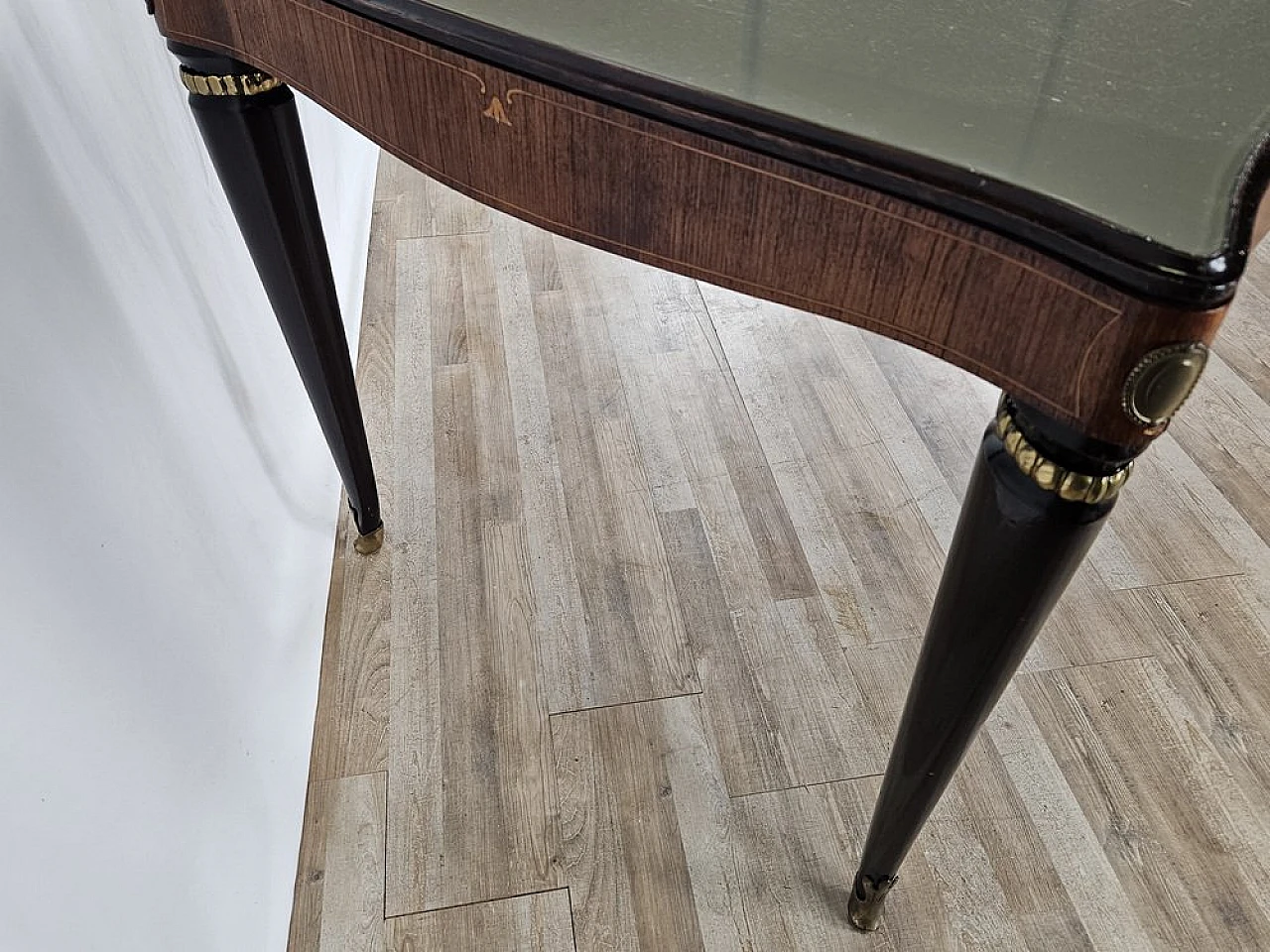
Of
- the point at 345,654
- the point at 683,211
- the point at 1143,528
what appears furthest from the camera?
the point at 1143,528

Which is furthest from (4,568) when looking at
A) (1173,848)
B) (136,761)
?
(1173,848)

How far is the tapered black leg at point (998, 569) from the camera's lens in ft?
1.60

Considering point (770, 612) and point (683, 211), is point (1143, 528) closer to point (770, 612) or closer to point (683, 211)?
point (770, 612)

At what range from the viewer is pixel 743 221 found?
498 mm

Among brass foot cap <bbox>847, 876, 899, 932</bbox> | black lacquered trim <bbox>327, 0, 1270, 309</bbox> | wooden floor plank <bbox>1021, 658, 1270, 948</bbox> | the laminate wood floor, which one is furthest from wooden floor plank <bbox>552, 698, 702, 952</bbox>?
black lacquered trim <bbox>327, 0, 1270, 309</bbox>

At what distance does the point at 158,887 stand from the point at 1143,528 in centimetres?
108

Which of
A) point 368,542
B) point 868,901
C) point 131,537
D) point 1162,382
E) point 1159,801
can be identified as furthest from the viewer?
point 368,542

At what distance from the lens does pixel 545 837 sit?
3.04 feet

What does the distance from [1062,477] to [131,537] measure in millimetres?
595

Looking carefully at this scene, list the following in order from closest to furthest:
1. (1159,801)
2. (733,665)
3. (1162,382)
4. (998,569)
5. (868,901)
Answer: (1162,382) → (998,569) → (868,901) → (1159,801) → (733,665)

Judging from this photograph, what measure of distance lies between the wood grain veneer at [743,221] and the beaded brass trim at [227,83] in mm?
115

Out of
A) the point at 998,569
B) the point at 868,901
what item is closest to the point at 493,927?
the point at 868,901

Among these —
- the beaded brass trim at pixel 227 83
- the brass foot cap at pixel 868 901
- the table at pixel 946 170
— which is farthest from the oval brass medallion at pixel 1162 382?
the beaded brass trim at pixel 227 83

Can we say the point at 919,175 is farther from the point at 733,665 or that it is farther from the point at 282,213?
the point at 733,665
